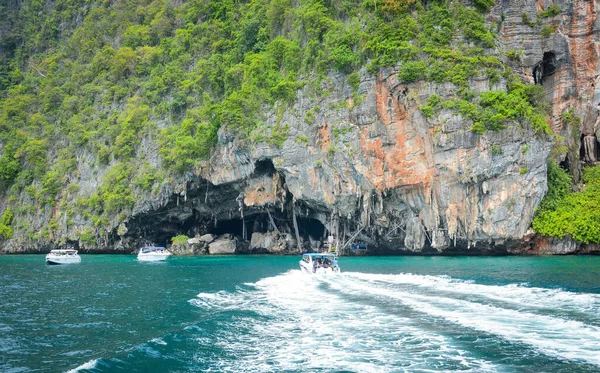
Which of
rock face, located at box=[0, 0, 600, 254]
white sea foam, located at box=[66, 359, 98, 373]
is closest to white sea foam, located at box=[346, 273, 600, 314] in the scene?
white sea foam, located at box=[66, 359, 98, 373]

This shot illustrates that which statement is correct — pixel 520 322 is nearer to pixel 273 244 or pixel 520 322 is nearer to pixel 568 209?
pixel 568 209

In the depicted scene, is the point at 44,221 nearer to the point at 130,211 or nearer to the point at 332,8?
the point at 130,211

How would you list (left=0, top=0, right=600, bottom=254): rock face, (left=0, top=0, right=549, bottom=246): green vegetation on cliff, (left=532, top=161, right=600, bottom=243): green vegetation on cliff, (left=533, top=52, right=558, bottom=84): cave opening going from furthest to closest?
(left=533, top=52, right=558, bottom=84): cave opening → (left=0, top=0, right=549, bottom=246): green vegetation on cliff → (left=0, top=0, right=600, bottom=254): rock face → (left=532, top=161, right=600, bottom=243): green vegetation on cliff

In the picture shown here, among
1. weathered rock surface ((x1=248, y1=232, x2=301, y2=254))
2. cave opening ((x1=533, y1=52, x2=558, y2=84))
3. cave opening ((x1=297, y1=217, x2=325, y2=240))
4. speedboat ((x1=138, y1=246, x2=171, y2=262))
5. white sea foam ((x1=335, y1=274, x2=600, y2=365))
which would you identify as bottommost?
white sea foam ((x1=335, y1=274, x2=600, y2=365))

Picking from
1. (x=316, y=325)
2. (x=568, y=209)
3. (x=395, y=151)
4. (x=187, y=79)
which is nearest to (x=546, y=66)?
(x=568, y=209)

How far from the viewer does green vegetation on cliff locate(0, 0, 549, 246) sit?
4584 cm

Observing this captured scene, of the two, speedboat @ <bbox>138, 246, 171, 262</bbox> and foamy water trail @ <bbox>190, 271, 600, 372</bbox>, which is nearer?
foamy water trail @ <bbox>190, 271, 600, 372</bbox>

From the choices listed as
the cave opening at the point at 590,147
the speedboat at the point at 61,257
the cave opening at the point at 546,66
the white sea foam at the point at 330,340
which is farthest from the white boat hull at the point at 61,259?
the cave opening at the point at 590,147

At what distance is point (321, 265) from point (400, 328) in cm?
1787

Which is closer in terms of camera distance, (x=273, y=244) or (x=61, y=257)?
(x=61, y=257)

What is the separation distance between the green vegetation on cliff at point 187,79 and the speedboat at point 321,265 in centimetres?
1731

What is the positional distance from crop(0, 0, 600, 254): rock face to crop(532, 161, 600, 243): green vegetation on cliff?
1.40 meters

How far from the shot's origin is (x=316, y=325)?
54.8 feet

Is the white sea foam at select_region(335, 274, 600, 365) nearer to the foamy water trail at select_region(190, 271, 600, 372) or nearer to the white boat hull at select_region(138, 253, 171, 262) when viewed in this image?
the foamy water trail at select_region(190, 271, 600, 372)
